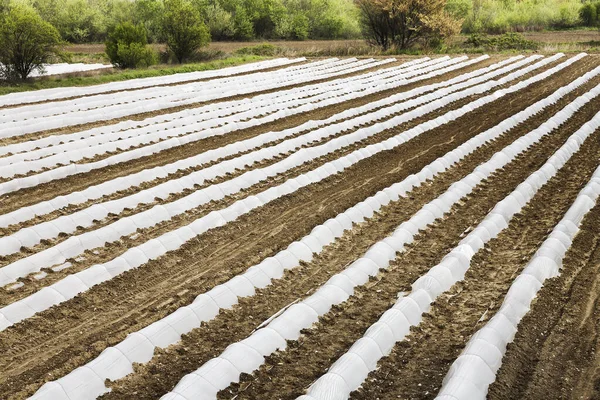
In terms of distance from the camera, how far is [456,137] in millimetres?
14227

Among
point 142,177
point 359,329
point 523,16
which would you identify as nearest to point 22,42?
point 142,177

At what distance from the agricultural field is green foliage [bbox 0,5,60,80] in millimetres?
6836

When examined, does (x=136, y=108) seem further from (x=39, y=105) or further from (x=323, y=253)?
(x=323, y=253)

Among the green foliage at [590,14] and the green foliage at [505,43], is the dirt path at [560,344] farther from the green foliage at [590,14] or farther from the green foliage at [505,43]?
the green foliage at [590,14]

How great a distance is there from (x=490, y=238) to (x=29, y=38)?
1918 cm

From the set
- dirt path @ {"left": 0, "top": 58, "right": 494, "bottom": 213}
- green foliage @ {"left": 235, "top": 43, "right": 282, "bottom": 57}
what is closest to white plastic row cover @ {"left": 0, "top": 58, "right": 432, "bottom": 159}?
dirt path @ {"left": 0, "top": 58, "right": 494, "bottom": 213}

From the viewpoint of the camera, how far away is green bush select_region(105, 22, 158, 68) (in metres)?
27.1

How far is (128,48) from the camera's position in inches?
1072

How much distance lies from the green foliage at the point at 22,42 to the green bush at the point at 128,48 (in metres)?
4.88

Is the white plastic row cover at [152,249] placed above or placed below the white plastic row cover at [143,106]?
below

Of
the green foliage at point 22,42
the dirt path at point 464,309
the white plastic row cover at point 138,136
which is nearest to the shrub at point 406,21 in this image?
the white plastic row cover at point 138,136

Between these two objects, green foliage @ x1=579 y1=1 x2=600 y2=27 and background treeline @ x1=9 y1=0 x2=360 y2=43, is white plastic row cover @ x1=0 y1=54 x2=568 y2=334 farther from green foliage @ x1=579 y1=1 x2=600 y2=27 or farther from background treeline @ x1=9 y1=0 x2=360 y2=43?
green foliage @ x1=579 y1=1 x2=600 y2=27

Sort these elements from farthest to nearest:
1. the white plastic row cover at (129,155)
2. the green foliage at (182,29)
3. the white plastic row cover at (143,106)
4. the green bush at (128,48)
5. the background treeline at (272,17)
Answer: the background treeline at (272,17) → the green foliage at (182,29) → the green bush at (128,48) → the white plastic row cover at (143,106) → the white plastic row cover at (129,155)

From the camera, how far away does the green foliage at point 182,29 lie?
29234mm
